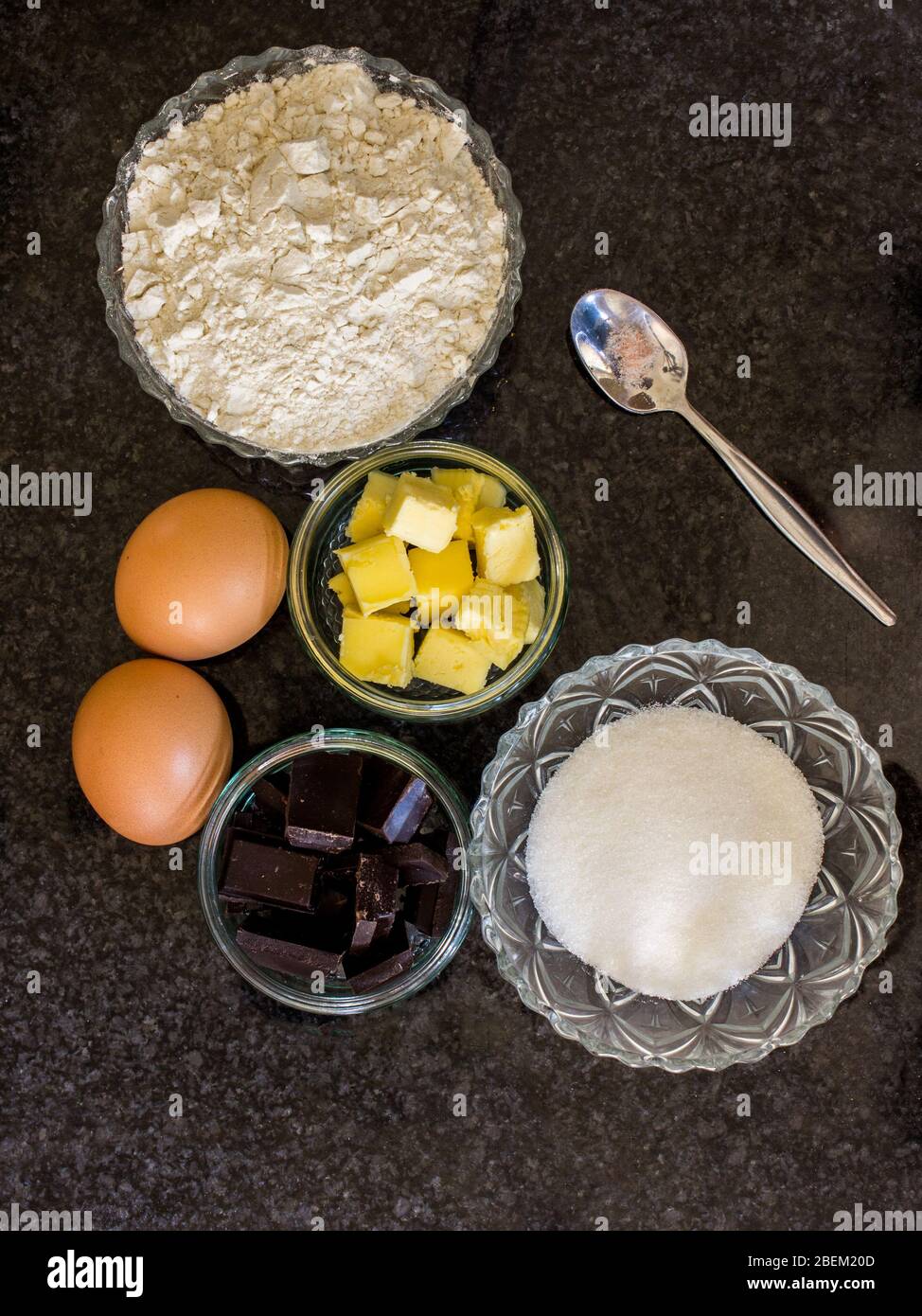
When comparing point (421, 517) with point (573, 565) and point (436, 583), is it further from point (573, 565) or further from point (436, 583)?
point (573, 565)

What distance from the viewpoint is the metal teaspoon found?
1.52 metres

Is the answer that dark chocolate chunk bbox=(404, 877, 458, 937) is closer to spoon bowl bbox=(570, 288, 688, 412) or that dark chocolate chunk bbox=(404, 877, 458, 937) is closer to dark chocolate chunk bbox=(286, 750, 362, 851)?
dark chocolate chunk bbox=(286, 750, 362, 851)

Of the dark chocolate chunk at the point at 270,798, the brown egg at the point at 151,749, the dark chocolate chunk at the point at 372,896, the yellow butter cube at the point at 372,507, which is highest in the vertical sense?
the yellow butter cube at the point at 372,507

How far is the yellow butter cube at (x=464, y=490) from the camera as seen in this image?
1.42m

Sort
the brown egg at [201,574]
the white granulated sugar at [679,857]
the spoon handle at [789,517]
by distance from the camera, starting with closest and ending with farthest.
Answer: the white granulated sugar at [679,857], the brown egg at [201,574], the spoon handle at [789,517]

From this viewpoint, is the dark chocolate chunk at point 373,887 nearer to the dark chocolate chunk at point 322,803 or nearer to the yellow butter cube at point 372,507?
the dark chocolate chunk at point 322,803

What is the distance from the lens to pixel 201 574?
4.46 ft

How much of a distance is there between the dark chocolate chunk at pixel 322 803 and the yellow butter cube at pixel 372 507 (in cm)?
32

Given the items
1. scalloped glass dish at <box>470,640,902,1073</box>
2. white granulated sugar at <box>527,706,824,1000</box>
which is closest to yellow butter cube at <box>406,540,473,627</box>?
scalloped glass dish at <box>470,640,902,1073</box>

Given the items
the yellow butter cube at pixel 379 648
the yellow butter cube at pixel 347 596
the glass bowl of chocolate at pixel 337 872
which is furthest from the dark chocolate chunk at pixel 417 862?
the yellow butter cube at pixel 347 596

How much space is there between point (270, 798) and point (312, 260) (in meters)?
0.73

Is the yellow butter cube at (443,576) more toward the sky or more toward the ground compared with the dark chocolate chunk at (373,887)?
more toward the sky

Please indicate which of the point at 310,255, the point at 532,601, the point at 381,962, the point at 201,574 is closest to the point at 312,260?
the point at 310,255
